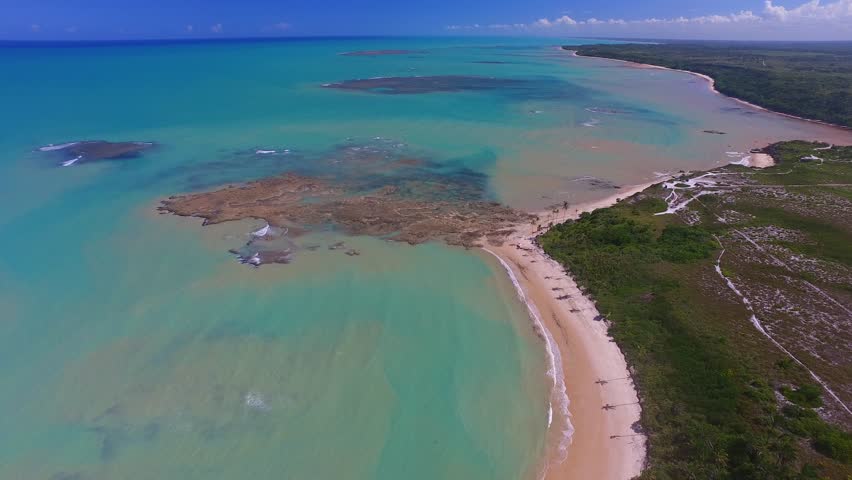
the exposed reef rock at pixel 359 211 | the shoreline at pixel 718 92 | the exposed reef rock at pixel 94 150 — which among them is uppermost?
the shoreline at pixel 718 92

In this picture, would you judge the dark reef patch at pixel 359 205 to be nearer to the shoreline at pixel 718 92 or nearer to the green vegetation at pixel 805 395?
the green vegetation at pixel 805 395

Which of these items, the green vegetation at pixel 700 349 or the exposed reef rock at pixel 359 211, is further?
the exposed reef rock at pixel 359 211

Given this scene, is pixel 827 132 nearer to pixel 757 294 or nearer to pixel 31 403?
pixel 757 294

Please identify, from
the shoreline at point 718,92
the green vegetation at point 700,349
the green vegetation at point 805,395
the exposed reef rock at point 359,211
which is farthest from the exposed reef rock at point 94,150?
the shoreline at point 718,92

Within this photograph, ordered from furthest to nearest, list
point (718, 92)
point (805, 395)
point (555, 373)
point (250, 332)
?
1. point (718, 92)
2. point (250, 332)
3. point (555, 373)
4. point (805, 395)

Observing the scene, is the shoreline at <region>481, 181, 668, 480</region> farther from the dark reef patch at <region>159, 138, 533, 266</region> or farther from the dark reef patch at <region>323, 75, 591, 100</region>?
the dark reef patch at <region>323, 75, 591, 100</region>

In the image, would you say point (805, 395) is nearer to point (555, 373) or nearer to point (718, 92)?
point (555, 373)

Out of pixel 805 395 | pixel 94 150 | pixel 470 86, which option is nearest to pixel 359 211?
pixel 805 395
